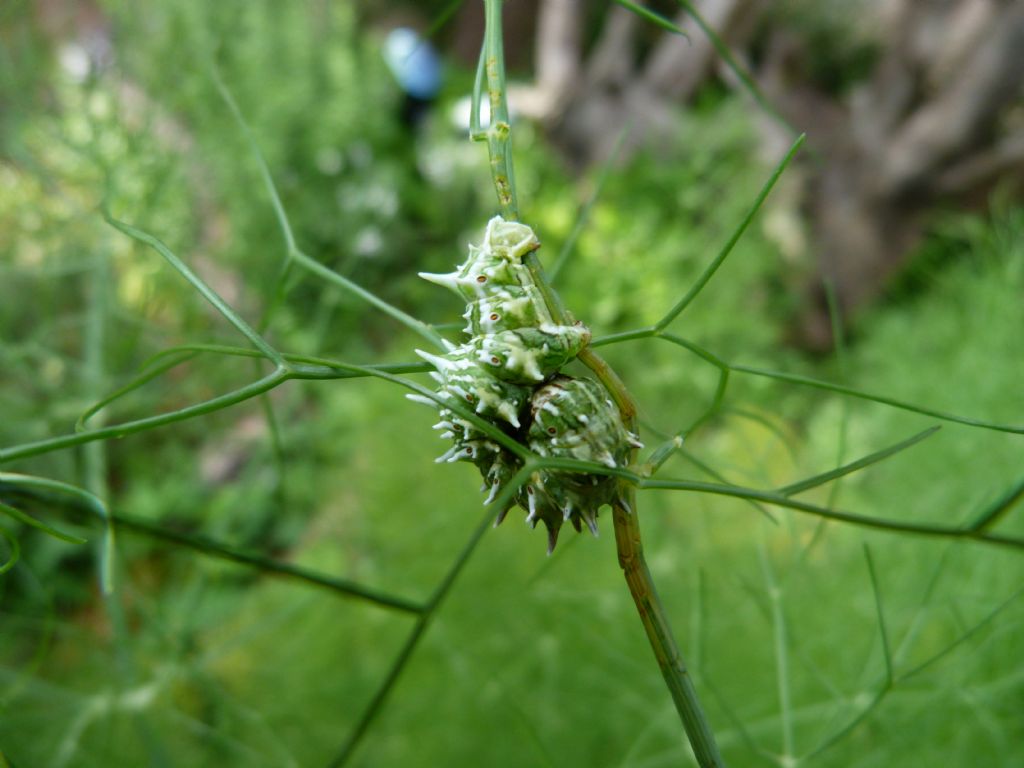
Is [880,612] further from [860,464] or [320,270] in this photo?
[320,270]

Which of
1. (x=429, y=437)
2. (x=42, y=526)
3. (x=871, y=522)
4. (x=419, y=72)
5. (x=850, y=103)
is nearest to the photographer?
(x=871, y=522)

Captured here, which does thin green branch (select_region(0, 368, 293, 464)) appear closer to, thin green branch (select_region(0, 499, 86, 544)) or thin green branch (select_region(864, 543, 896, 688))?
thin green branch (select_region(0, 499, 86, 544))

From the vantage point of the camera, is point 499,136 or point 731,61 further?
point 731,61

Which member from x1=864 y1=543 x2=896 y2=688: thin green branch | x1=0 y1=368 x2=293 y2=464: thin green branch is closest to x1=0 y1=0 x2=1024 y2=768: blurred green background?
x1=864 y1=543 x2=896 y2=688: thin green branch

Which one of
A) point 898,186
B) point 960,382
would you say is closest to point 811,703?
point 960,382

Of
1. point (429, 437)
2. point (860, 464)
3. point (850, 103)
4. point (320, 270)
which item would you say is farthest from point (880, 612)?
point (850, 103)

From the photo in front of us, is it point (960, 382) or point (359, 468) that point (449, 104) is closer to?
point (359, 468)

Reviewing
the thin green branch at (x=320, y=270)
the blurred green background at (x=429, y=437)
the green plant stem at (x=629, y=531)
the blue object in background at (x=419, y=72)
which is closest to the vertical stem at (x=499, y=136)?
the green plant stem at (x=629, y=531)
